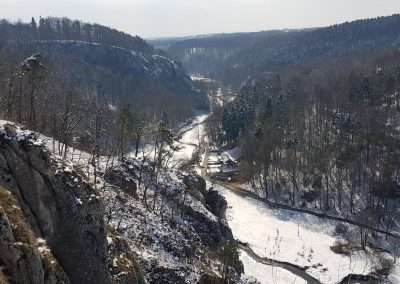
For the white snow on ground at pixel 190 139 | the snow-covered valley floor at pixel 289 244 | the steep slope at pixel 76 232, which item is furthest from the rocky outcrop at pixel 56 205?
the white snow on ground at pixel 190 139

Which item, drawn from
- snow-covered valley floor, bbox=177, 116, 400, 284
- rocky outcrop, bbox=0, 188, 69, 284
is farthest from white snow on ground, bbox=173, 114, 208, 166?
rocky outcrop, bbox=0, 188, 69, 284

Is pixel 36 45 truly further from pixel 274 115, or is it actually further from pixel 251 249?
pixel 251 249

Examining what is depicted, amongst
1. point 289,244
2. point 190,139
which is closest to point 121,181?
point 289,244

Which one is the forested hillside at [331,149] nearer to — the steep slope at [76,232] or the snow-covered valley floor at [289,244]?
the snow-covered valley floor at [289,244]

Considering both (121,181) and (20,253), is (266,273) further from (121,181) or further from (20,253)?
(20,253)

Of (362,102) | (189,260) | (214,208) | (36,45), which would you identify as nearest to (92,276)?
(189,260)

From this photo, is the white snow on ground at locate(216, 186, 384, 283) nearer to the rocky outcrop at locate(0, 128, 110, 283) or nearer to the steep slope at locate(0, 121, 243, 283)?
the steep slope at locate(0, 121, 243, 283)

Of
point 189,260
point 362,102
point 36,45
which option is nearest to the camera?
point 189,260
